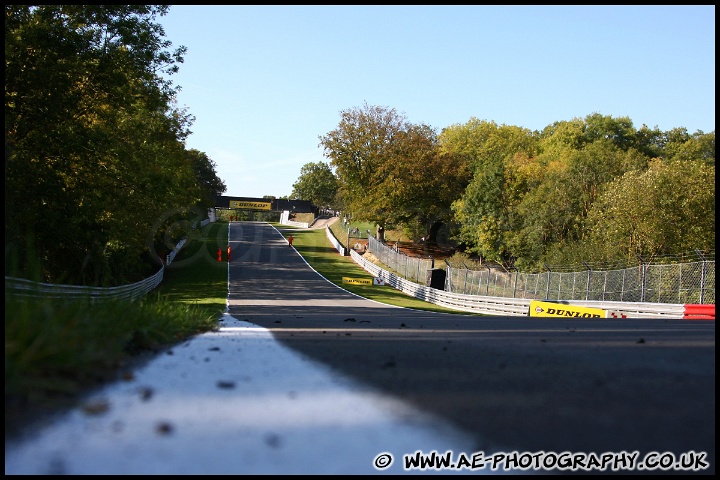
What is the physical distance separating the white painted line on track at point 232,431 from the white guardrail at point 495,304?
20635 mm

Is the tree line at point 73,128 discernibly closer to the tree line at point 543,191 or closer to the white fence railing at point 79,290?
the white fence railing at point 79,290

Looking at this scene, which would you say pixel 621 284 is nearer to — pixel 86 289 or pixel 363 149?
pixel 86 289

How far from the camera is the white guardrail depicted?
77.4ft

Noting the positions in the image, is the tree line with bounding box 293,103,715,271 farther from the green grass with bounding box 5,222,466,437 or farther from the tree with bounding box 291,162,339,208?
the tree with bounding box 291,162,339,208

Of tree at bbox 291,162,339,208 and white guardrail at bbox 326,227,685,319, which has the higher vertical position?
tree at bbox 291,162,339,208

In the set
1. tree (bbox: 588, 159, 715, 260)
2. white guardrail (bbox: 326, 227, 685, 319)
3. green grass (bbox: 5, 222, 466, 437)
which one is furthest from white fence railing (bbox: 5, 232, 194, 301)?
tree (bbox: 588, 159, 715, 260)

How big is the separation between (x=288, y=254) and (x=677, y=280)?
177 feet

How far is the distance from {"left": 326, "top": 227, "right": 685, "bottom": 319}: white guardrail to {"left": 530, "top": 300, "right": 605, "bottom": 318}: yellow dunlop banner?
3.12ft

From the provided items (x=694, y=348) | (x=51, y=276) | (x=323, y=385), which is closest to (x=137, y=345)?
(x=323, y=385)

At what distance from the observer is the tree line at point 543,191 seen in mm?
44875

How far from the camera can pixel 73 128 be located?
25438 millimetres

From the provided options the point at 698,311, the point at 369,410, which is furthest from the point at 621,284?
the point at 369,410

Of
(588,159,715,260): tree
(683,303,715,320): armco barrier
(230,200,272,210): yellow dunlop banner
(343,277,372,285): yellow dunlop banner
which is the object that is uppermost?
(230,200,272,210): yellow dunlop banner

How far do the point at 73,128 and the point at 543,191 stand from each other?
50.2m
